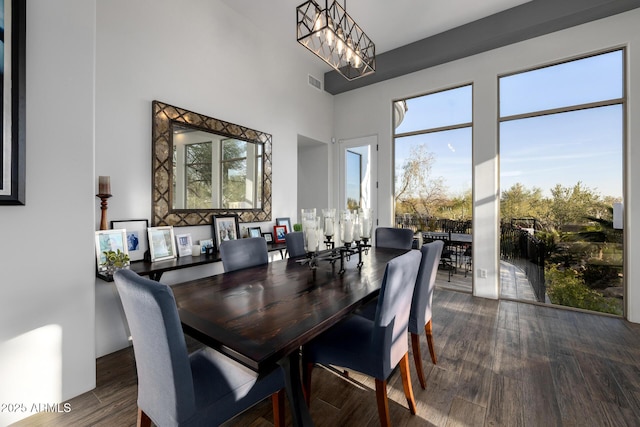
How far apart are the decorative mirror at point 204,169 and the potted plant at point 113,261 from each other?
548mm

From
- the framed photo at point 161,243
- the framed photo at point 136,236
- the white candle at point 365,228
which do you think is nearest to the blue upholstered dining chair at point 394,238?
the white candle at point 365,228

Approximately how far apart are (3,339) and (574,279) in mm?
5244

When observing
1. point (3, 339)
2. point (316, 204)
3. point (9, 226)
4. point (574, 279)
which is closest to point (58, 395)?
point (3, 339)

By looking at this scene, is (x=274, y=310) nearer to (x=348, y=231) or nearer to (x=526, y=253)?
(x=348, y=231)

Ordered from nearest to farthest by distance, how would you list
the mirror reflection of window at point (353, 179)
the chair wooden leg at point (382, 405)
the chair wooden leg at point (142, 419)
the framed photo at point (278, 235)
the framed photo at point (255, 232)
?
the chair wooden leg at point (142, 419) < the chair wooden leg at point (382, 405) < the framed photo at point (255, 232) < the framed photo at point (278, 235) < the mirror reflection of window at point (353, 179)

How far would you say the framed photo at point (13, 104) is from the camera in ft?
5.09

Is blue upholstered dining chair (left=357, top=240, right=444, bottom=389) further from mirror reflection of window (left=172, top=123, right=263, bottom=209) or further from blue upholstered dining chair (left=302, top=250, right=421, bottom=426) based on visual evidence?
mirror reflection of window (left=172, top=123, right=263, bottom=209)

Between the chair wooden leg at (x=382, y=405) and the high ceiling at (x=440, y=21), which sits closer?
the chair wooden leg at (x=382, y=405)

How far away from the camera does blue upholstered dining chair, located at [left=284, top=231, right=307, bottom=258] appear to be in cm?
284

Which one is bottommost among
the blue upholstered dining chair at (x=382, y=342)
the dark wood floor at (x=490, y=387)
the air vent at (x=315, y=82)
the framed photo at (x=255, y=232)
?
the dark wood floor at (x=490, y=387)

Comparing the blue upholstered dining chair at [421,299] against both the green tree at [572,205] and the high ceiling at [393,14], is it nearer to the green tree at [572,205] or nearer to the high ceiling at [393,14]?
the green tree at [572,205]

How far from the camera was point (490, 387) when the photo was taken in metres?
1.95

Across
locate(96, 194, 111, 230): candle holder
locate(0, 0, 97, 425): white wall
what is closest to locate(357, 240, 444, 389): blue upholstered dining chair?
A: locate(0, 0, 97, 425): white wall

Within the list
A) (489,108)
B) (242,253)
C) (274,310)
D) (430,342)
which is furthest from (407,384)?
(489,108)
